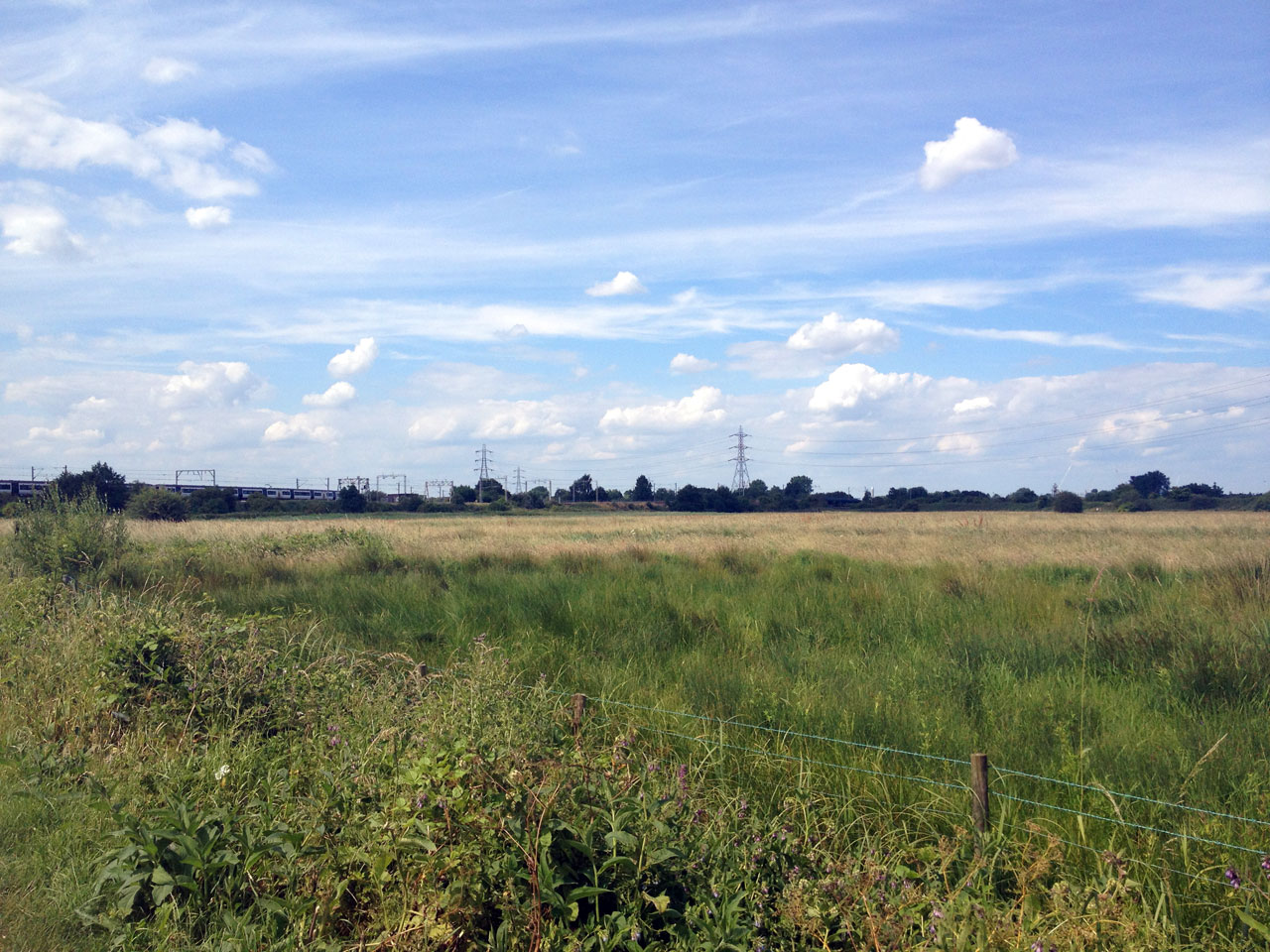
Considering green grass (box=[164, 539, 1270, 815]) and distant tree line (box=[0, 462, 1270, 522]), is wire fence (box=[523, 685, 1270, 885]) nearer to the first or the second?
green grass (box=[164, 539, 1270, 815])

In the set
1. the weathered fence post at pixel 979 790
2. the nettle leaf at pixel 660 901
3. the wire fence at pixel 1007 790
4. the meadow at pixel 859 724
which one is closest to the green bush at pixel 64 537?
the meadow at pixel 859 724

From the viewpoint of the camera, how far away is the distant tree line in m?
53.5

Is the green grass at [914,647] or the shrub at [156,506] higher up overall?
the shrub at [156,506]

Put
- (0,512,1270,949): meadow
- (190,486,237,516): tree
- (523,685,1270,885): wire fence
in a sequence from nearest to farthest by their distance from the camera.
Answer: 1. (0,512,1270,949): meadow
2. (523,685,1270,885): wire fence
3. (190,486,237,516): tree

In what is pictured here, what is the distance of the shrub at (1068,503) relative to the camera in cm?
6506

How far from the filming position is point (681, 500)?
94625 mm

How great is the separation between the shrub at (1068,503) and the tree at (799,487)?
35.6 metres

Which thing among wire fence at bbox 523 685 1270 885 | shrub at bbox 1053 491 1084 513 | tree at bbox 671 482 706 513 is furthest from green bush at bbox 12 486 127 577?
tree at bbox 671 482 706 513

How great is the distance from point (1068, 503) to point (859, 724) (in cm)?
6924

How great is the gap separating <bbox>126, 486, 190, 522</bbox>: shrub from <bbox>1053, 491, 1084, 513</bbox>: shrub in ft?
207

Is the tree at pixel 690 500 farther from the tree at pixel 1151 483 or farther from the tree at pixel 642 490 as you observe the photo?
the tree at pixel 1151 483

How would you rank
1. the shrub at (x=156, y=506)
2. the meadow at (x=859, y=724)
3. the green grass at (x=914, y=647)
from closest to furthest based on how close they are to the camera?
the meadow at (x=859, y=724) → the green grass at (x=914, y=647) → the shrub at (x=156, y=506)

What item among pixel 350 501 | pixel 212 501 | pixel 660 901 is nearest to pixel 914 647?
pixel 660 901

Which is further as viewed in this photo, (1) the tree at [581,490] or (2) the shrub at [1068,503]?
(1) the tree at [581,490]
